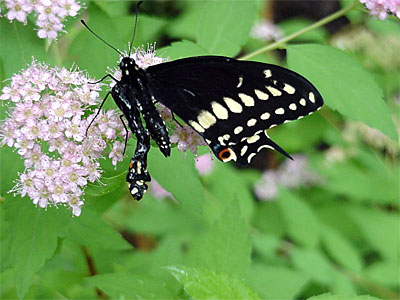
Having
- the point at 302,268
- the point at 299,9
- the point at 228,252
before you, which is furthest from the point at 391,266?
the point at 299,9

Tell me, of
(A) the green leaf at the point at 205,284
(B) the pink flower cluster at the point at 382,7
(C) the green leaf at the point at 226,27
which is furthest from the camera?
(C) the green leaf at the point at 226,27

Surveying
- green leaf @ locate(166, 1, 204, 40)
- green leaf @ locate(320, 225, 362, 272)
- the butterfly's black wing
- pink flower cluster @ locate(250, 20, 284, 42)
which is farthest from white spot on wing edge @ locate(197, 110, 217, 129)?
pink flower cluster @ locate(250, 20, 284, 42)

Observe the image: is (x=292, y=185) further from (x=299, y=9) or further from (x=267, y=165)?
(x=299, y=9)

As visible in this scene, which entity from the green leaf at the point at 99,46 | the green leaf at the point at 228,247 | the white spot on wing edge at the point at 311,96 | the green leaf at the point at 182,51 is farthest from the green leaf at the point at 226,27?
the green leaf at the point at 228,247

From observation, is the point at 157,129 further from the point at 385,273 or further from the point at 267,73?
the point at 385,273

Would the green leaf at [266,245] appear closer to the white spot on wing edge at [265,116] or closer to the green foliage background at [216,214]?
the green foliage background at [216,214]

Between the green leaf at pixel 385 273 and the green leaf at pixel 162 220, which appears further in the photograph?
the green leaf at pixel 162 220

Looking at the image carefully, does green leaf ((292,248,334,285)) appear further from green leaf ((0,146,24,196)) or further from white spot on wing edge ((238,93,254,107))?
green leaf ((0,146,24,196))
